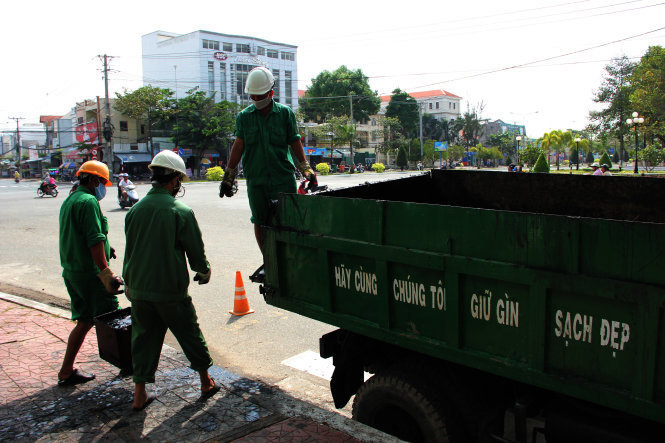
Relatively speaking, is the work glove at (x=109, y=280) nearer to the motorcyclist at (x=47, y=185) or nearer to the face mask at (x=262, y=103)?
the face mask at (x=262, y=103)

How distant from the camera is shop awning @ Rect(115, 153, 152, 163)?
165ft

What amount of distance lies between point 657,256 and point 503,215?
62 centimetres

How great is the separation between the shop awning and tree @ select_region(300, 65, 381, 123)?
30.2m

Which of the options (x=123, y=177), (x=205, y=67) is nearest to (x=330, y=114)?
(x=205, y=67)

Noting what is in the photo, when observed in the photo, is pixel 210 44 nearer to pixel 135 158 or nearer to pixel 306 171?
pixel 135 158

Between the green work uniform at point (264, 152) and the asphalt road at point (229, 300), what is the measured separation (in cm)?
119

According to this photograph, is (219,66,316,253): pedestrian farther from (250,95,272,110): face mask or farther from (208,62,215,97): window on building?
(208,62,215,97): window on building

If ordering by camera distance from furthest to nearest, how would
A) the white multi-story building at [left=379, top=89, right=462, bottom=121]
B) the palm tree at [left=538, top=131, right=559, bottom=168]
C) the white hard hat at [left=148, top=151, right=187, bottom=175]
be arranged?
the white multi-story building at [left=379, top=89, right=462, bottom=121] → the palm tree at [left=538, top=131, right=559, bottom=168] → the white hard hat at [left=148, top=151, right=187, bottom=175]

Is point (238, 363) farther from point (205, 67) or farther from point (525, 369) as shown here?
point (205, 67)

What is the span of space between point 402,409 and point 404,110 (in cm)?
8623

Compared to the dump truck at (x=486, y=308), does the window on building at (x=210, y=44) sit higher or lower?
higher

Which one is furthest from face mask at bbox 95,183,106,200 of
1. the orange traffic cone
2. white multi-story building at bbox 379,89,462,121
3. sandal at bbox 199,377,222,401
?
white multi-story building at bbox 379,89,462,121

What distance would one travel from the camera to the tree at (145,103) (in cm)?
4956

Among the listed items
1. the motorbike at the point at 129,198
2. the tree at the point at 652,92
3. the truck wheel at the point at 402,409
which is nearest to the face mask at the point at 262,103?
the truck wheel at the point at 402,409
